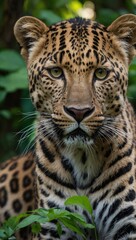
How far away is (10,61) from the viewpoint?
11.3 metres

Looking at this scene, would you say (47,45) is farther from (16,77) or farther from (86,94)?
(16,77)

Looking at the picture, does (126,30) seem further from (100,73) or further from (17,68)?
(17,68)

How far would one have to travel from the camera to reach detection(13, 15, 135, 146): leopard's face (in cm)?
732

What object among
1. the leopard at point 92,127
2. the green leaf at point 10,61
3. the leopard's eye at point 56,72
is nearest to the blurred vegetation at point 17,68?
the green leaf at point 10,61

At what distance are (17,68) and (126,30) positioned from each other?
136 inches

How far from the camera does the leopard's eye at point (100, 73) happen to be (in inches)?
300

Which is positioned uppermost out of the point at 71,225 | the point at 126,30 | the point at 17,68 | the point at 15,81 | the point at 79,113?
the point at 126,30

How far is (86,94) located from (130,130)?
1055 millimetres

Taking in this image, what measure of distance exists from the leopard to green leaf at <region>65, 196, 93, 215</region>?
1.49 ft

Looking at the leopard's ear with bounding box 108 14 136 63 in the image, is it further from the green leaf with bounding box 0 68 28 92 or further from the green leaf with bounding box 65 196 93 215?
the green leaf with bounding box 0 68 28 92

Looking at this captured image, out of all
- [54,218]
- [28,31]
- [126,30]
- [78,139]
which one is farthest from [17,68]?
[54,218]

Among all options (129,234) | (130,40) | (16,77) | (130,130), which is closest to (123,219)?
(129,234)

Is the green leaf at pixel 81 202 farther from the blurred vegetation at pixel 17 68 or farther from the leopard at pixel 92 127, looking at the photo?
the blurred vegetation at pixel 17 68

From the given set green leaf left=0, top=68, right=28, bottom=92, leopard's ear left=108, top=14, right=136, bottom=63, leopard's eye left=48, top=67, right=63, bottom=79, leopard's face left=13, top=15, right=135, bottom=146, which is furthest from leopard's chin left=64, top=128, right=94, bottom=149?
green leaf left=0, top=68, right=28, bottom=92
